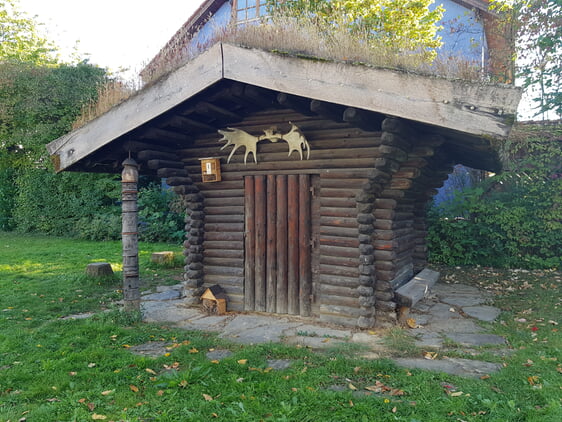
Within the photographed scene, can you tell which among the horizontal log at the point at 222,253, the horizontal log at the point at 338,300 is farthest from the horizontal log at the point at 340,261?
the horizontal log at the point at 222,253

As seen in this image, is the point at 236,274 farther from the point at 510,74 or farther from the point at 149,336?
the point at 510,74

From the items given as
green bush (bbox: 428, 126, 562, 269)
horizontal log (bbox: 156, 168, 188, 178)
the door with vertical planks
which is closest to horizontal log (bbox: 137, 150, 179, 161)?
horizontal log (bbox: 156, 168, 188, 178)

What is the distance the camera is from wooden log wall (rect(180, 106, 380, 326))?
5633mm

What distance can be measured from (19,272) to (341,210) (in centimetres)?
816

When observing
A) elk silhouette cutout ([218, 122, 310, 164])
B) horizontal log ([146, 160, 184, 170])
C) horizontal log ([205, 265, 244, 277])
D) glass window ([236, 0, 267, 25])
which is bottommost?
horizontal log ([205, 265, 244, 277])

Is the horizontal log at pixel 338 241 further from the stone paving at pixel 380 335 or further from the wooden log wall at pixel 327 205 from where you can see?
the stone paving at pixel 380 335

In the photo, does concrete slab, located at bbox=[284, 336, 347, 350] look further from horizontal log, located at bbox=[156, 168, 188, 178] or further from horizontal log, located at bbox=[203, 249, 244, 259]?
horizontal log, located at bbox=[156, 168, 188, 178]

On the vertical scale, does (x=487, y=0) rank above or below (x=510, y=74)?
above

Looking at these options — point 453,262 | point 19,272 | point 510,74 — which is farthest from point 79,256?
point 510,74

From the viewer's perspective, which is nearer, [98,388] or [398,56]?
[98,388]

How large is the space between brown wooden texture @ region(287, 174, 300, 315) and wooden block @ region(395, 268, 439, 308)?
1503 mm

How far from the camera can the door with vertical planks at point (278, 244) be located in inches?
241

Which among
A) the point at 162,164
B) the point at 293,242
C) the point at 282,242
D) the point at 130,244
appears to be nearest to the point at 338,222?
the point at 293,242

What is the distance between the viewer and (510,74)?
12.6 metres
